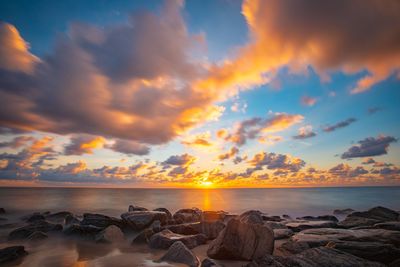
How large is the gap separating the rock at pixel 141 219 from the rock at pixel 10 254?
242 inches

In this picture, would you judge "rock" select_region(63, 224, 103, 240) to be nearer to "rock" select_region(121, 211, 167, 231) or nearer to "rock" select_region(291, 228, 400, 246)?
"rock" select_region(121, 211, 167, 231)

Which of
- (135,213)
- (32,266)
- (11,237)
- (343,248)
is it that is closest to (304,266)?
(343,248)

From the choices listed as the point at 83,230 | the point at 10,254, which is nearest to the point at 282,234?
the point at 83,230

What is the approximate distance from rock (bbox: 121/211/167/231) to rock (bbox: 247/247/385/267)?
981 centimetres

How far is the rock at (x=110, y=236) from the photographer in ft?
40.7

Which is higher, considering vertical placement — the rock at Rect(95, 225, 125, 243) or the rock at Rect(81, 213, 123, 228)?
the rock at Rect(81, 213, 123, 228)

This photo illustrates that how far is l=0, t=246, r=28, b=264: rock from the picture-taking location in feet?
29.7

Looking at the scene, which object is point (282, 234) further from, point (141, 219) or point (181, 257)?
point (141, 219)

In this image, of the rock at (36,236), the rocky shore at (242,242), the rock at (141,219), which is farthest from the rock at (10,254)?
the rock at (141,219)

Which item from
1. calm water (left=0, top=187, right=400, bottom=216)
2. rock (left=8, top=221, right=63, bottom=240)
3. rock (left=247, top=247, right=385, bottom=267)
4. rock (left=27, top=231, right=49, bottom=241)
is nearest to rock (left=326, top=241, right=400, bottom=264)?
rock (left=247, top=247, right=385, bottom=267)

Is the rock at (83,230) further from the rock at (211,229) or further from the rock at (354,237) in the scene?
the rock at (354,237)

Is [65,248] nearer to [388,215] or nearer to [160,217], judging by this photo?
[160,217]

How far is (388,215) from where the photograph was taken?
19141mm

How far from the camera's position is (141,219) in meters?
15.5
